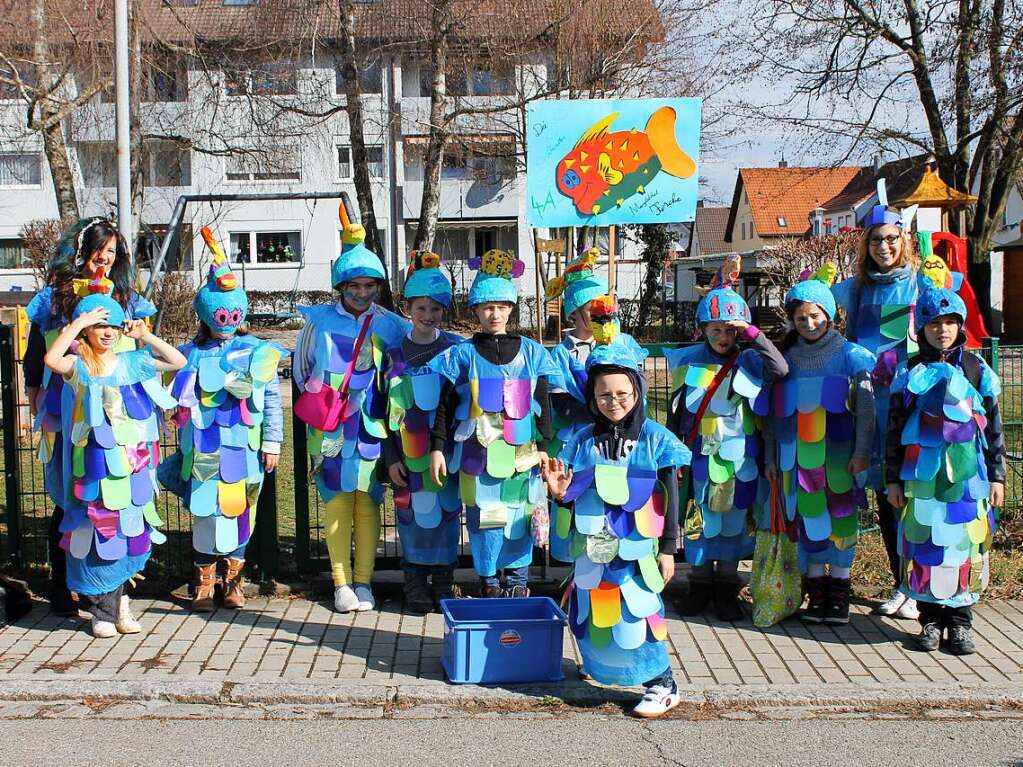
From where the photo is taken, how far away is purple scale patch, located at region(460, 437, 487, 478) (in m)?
5.25

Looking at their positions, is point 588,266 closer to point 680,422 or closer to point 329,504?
point 680,422

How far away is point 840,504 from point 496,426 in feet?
5.65

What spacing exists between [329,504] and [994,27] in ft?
49.9

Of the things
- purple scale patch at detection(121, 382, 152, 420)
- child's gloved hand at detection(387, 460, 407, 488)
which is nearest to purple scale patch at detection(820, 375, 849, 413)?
child's gloved hand at detection(387, 460, 407, 488)

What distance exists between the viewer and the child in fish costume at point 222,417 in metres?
5.51

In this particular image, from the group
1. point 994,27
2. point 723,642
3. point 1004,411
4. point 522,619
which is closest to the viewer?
point 522,619

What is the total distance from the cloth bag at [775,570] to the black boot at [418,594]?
1679 mm

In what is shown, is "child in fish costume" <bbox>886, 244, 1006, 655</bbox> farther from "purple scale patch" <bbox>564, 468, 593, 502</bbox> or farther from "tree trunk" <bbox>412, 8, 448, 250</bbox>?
"tree trunk" <bbox>412, 8, 448, 250</bbox>

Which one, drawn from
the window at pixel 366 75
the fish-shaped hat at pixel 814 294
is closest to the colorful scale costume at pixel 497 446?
the fish-shaped hat at pixel 814 294

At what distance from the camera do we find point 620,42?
1883cm

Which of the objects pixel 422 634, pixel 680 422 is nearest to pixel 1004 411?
pixel 680 422

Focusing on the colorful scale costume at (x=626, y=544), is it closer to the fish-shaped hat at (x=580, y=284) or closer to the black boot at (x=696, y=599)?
the fish-shaped hat at (x=580, y=284)

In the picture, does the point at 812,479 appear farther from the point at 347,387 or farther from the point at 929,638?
the point at 347,387

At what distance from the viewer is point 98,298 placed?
Answer: 16.6ft
